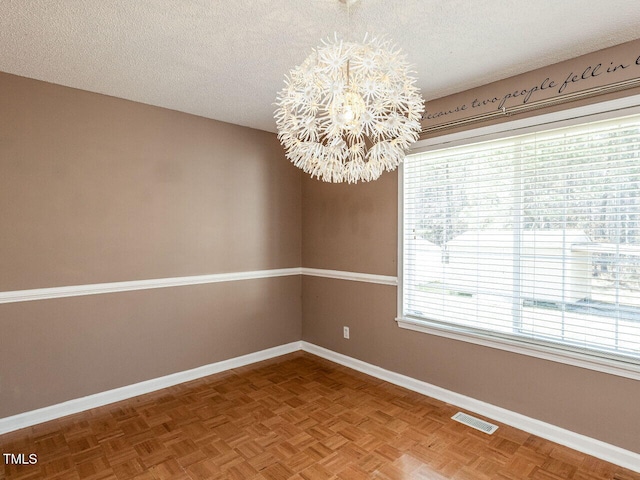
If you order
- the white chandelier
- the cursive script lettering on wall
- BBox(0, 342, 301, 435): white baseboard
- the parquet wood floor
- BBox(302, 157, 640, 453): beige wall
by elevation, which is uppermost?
the cursive script lettering on wall

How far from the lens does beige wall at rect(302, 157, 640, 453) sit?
2191mm

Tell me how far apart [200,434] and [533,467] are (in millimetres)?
2030

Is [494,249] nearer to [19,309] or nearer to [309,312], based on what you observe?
[309,312]

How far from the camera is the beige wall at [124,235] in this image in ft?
8.31

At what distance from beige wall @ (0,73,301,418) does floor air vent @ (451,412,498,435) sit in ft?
6.55

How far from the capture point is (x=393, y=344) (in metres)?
3.25

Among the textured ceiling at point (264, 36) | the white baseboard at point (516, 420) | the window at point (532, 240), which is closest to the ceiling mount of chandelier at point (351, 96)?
the textured ceiling at point (264, 36)

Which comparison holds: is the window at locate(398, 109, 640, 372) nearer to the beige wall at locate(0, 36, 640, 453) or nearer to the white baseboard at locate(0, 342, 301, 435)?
the beige wall at locate(0, 36, 640, 453)

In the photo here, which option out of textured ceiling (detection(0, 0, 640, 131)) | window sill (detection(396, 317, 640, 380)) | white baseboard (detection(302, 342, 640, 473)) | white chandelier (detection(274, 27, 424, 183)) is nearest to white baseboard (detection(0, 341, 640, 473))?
white baseboard (detection(302, 342, 640, 473))

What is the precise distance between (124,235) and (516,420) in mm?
3192

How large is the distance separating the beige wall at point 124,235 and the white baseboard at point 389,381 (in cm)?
7

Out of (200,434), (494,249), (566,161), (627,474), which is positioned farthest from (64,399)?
(566,161)

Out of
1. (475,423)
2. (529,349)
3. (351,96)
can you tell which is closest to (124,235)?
(351,96)

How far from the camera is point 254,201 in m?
3.79
